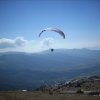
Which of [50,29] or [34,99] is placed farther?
[50,29]

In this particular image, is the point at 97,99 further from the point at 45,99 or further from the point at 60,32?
the point at 60,32

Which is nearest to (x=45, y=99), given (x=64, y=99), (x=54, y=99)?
(x=54, y=99)

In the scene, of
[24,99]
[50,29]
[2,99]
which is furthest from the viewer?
[50,29]

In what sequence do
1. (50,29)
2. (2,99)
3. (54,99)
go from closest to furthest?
(2,99) < (54,99) < (50,29)

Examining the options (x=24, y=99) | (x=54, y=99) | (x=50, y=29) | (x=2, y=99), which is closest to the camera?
(x=2, y=99)

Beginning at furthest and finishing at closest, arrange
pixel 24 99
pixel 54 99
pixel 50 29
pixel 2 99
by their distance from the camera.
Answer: pixel 50 29 → pixel 54 99 → pixel 24 99 → pixel 2 99

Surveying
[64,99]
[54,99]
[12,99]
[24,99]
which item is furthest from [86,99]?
[12,99]

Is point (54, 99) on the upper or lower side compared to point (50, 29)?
lower

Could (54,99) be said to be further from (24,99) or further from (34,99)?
(24,99)

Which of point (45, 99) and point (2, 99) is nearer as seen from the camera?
point (2, 99)
